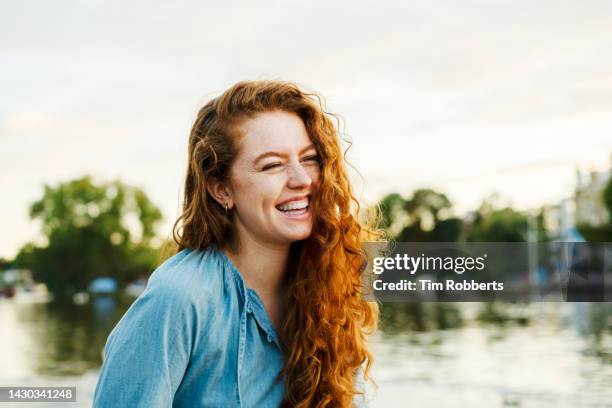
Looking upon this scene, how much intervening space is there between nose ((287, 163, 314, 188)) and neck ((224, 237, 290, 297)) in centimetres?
17

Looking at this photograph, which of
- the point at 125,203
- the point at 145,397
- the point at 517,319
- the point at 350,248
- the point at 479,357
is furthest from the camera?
the point at 125,203

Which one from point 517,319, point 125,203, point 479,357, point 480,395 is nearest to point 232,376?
Result: point 480,395

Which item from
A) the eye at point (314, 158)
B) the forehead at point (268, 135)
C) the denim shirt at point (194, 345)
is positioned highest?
the forehead at point (268, 135)

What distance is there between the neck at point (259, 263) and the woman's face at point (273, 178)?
23 mm

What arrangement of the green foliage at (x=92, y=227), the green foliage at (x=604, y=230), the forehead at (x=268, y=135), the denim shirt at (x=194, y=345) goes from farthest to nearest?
the green foliage at (x=92, y=227)
the green foliage at (x=604, y=230)
the forehead at (x=268, y=135)
the denim shirt at (x=194, y=345)

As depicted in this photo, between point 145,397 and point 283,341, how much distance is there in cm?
43

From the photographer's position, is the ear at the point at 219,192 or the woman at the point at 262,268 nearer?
the woman at the point at 262,268

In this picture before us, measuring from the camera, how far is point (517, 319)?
2675cm

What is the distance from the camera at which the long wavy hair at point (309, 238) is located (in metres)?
1.84

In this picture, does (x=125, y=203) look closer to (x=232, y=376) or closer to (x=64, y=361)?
(x=64, y=361)

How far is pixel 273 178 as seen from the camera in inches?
71.5

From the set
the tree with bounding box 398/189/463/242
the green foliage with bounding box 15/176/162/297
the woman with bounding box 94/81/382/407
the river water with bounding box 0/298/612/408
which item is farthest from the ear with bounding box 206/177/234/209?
the tree with bounding box 398/189/463/242

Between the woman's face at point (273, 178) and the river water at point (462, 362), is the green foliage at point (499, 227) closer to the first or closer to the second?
the river water at point (462, 362)

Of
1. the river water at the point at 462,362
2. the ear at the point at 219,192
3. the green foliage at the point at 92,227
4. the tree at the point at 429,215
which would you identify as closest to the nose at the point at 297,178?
the ear at the point at 219,192
